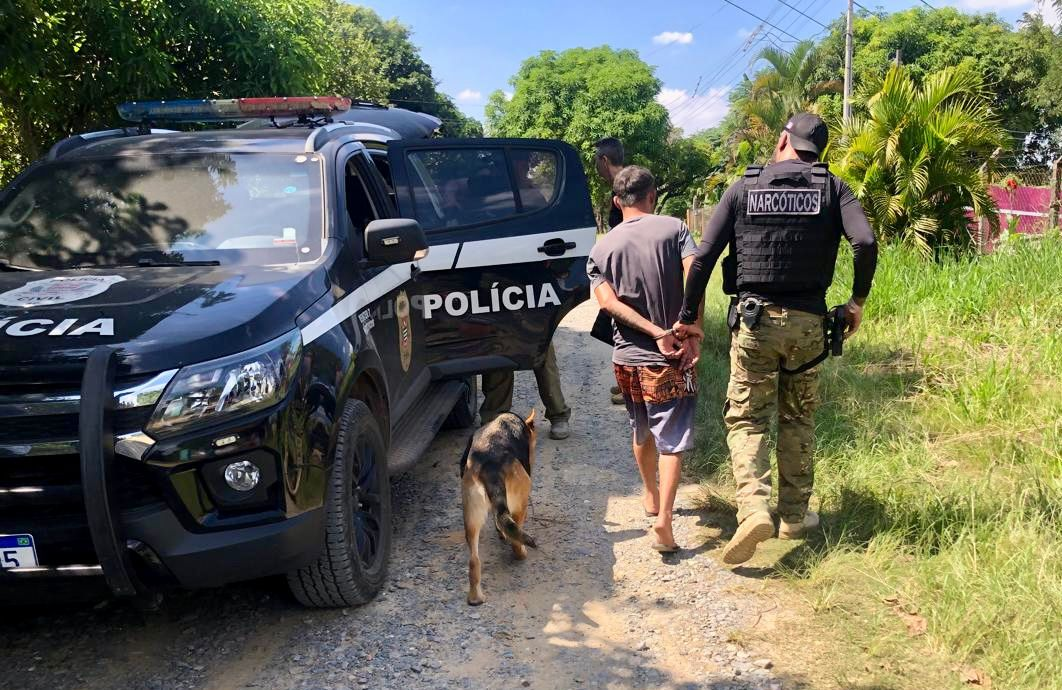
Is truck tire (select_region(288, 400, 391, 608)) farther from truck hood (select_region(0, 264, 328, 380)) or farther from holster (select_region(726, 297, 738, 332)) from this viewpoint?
holster (select_region(726, 297, 738, 332))

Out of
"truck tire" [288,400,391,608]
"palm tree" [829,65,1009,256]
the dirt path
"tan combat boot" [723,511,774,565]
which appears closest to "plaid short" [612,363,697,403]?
"tan combat boot" [723,511,774,565]

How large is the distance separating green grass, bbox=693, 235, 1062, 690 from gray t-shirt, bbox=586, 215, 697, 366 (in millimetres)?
1202

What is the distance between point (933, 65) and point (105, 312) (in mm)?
38769

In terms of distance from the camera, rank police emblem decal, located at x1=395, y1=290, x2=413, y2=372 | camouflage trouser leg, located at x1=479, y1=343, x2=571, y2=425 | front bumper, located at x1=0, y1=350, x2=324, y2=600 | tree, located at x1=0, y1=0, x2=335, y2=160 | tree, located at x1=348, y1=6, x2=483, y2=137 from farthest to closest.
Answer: tree, located at x1=348, y1=6, x2=483, y2=137 < tree, located at x1=0, y1=0, x2=335, y2=160 < camouflage trouser leg, located at x1=479, y1=343, x2=571, y2=425 < police emblem decal, located at x1=395, y1=290, x2=413, y2=372 < front bumper, located at x1=0, y1=350, x2=324, y2=600

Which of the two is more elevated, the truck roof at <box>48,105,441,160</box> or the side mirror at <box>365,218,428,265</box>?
the truck roof at <box>48,105,441,160</box>

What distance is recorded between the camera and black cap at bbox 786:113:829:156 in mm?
3578

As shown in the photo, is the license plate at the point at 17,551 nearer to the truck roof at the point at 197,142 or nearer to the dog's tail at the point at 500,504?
the dog's tail at the point at 500,504

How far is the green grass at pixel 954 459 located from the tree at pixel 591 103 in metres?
30.8

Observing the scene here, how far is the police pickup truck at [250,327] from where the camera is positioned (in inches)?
101

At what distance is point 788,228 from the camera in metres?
3.54

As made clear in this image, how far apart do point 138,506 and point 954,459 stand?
4.07 metres

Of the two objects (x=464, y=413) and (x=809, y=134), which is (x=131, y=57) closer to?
(x=464, y=413)

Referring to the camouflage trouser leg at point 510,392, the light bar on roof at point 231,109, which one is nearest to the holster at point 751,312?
the camouflage trouser leg at point 510,392

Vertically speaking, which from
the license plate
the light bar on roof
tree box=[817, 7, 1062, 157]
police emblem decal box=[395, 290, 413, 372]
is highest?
tree box=[817, 7, 1062, 157]
